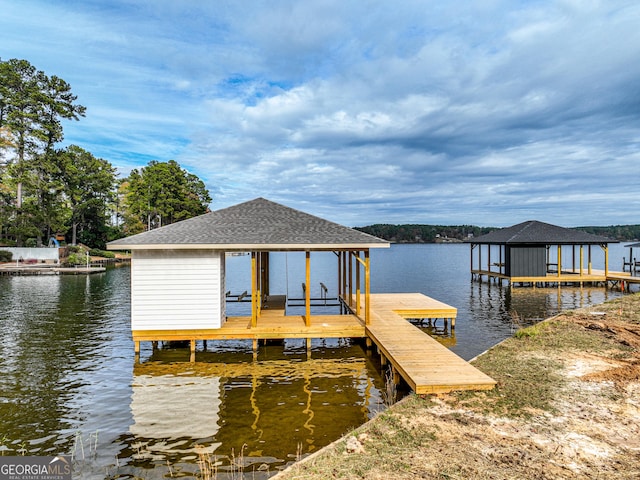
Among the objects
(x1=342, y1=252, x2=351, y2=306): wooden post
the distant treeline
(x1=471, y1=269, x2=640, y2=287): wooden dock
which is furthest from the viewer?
the distant treeline

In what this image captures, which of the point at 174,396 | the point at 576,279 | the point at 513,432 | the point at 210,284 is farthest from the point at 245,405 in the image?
the point at 576,279

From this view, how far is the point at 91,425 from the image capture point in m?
8.04

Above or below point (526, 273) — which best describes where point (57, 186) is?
above

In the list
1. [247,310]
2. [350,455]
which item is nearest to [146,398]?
[350,455]

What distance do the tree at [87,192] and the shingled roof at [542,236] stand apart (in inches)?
1960

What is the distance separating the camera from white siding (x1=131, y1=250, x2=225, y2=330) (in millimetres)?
12250

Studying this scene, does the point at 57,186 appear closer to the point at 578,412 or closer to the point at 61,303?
the point at 61,303

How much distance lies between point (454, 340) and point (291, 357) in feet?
21.8

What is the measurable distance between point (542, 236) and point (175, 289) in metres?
29.3

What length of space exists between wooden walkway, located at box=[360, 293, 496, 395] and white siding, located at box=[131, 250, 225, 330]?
5451mm

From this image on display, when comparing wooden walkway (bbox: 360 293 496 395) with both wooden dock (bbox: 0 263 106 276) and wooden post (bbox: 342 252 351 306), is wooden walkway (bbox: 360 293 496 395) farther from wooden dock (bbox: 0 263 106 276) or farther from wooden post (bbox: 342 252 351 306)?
wooden dock (bbox: 0 263 106 276)

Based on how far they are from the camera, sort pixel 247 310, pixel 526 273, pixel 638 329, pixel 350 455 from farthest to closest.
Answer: pixel 526 273, pixel 247 310, pixel 638 329, pixel 350 455

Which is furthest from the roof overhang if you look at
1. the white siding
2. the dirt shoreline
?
the dirt shoreline

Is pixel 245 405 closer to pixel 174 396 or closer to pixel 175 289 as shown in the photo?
pixel 174 396
